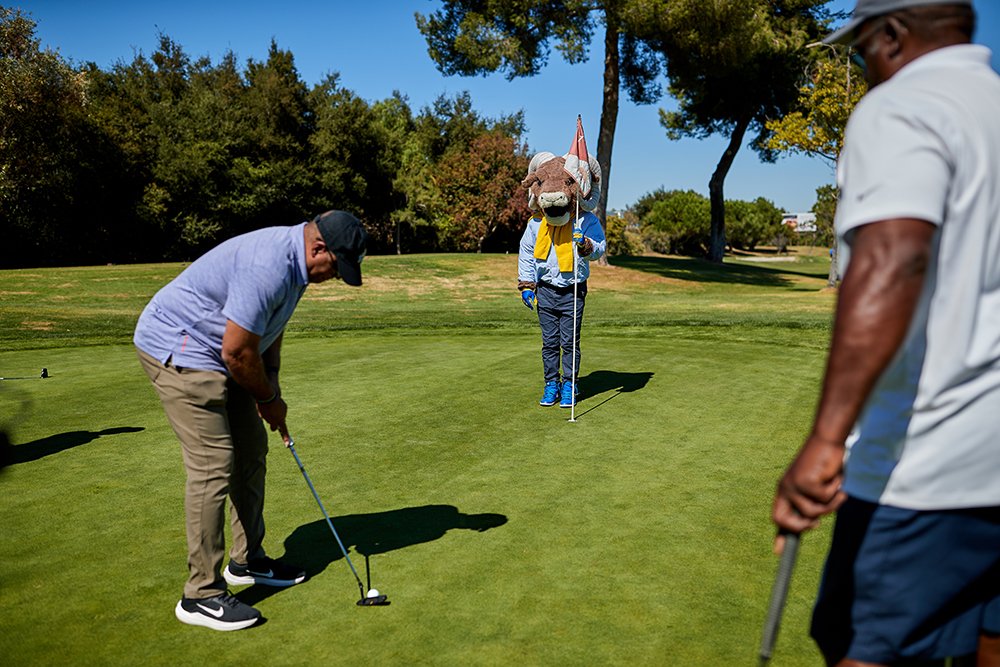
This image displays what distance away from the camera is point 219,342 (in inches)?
142

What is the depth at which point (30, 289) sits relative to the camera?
20406mm

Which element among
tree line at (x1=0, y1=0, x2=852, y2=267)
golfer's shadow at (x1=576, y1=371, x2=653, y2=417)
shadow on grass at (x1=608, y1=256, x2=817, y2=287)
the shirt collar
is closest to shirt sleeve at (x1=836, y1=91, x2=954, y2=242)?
the shirt collar

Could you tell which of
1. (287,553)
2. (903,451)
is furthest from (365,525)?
(903,451)

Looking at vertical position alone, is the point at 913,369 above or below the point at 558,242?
below

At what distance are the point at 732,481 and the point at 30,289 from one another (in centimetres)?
2024

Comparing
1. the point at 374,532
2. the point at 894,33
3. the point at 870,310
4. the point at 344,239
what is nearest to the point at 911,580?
the point at 870,310

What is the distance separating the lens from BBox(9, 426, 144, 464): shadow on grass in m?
5.68

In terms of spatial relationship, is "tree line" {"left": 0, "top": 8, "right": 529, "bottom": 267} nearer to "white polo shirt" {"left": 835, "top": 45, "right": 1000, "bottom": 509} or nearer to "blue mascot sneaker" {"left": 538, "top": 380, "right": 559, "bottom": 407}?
"blue mascot sneaker" {"left": 538, "top": 380, "right": 559, "bottom": 407}

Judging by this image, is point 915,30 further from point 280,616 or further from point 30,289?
point 30,289

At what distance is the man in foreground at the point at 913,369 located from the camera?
1.63m

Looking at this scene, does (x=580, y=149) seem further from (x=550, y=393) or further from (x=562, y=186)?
(x=550, y=393)

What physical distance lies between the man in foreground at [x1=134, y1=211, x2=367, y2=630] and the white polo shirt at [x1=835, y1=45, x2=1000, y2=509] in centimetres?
228

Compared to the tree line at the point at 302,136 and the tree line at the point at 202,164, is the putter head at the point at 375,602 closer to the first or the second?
the tree line at the point at 302,136

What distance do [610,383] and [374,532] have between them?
4289 mm
